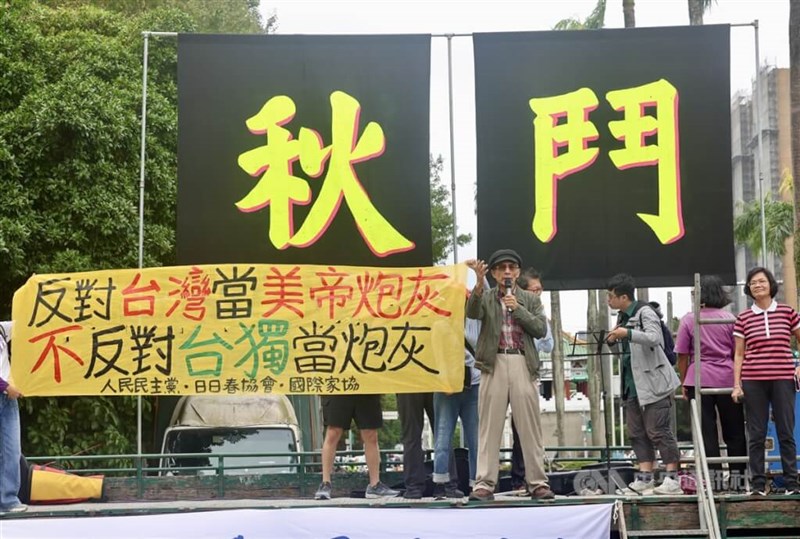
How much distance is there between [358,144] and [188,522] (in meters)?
4.18

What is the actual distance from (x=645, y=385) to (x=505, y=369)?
3.67 ft

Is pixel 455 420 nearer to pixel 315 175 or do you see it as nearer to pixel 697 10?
pixel 315 175

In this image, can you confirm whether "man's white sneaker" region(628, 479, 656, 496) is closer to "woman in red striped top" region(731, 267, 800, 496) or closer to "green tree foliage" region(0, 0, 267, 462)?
"woman in red striped top" region(731, 267, 800, 496)

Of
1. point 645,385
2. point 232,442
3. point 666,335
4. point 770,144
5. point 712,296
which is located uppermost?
point 770,144

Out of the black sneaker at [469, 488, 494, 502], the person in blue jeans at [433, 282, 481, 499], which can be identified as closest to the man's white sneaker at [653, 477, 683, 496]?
the black sneaker at [469, 488, 494, 502]

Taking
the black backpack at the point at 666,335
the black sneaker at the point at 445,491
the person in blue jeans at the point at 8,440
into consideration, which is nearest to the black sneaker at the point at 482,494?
the black sneaker at the point at 445,491

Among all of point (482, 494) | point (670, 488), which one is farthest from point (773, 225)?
point (482, 494)

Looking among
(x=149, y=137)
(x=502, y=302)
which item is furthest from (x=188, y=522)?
(x=149, y=137)

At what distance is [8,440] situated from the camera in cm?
827

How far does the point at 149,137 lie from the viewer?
57.1 feet

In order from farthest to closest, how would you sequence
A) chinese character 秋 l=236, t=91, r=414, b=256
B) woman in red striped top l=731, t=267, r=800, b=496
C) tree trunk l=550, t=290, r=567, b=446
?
tree trunk l=550, t=290, r=567, b=446 < chinese character 秋 l=236, t=91, r=414, b=256 < woman in red striped top l=731, t=267, r=800, b=496

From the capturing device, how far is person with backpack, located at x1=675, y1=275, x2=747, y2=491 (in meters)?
8.53

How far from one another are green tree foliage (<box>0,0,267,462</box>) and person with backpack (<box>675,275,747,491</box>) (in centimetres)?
971

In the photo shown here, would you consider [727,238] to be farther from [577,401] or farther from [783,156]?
[783,156]
